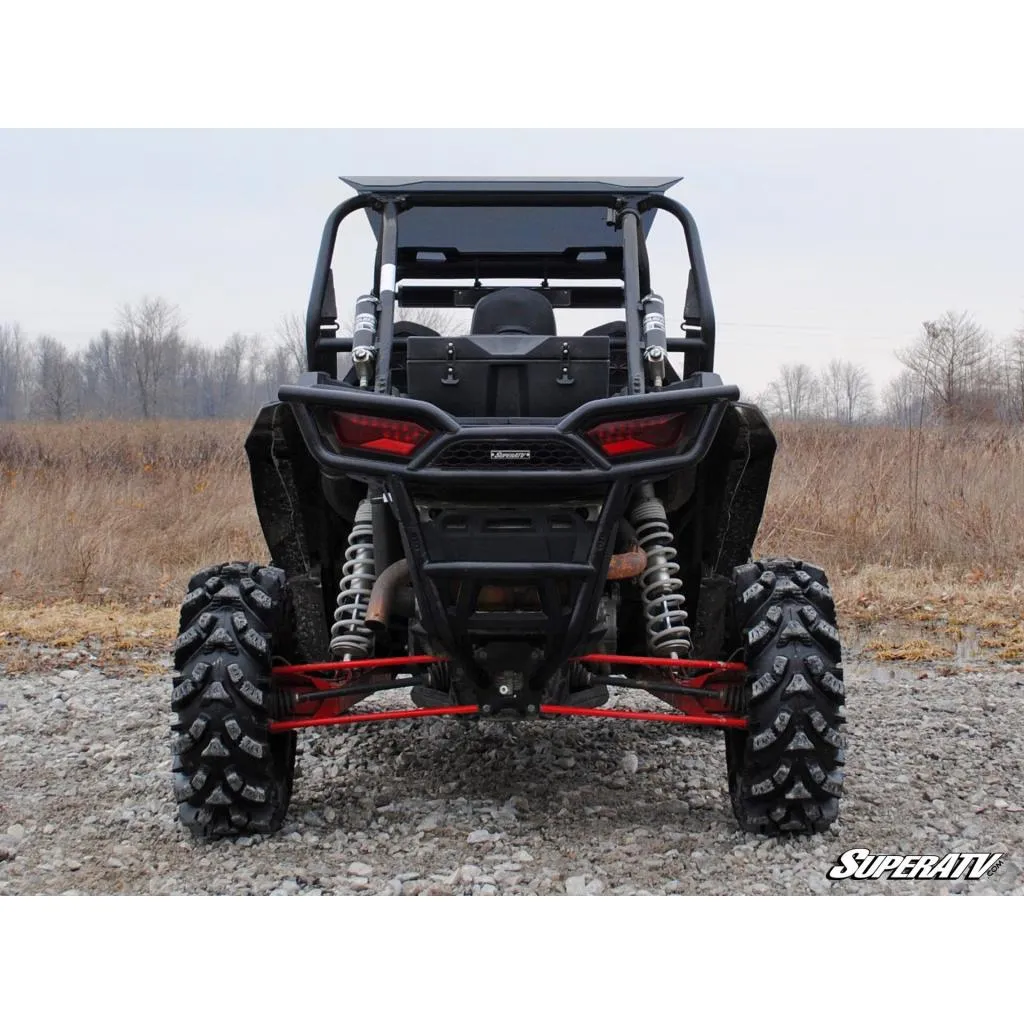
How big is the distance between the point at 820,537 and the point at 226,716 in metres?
7.64

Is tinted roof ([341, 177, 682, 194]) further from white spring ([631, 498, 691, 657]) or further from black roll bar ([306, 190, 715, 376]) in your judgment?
white spring ([631, 498, 691, 657])

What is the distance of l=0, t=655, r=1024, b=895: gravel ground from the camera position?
346 centimetres

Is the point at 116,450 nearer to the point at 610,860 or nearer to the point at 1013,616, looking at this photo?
the point at 1013,616

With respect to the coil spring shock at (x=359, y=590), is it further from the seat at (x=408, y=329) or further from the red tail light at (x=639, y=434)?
the seat at (x=408, y=329)

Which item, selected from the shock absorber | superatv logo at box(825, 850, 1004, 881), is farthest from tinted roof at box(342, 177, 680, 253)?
superatv logo at box(825, 850, 1004, 881)

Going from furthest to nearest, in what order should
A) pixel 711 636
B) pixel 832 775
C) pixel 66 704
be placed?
Result: pixel 66 704 → pixel 711 636 → pixel 832 775

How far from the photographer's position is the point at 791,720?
11.8ft

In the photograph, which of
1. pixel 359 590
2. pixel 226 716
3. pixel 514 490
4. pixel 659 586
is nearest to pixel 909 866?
pixel 659 586

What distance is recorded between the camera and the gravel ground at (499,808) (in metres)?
3.46

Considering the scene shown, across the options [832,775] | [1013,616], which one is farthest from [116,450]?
[832,775]

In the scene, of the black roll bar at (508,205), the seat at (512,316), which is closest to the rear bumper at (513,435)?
the seat at (512,316)

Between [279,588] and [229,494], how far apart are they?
797cm

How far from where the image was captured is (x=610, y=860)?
361 cm

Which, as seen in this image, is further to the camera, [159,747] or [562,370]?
[159,747]
